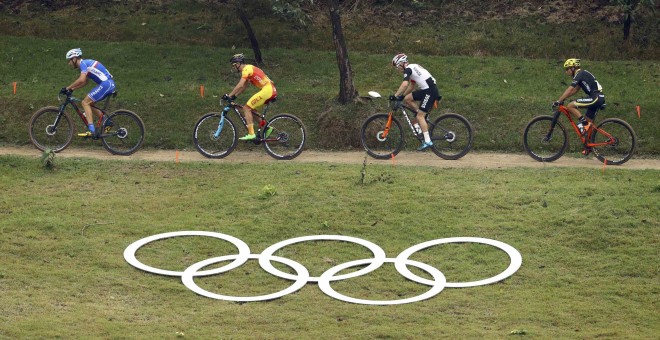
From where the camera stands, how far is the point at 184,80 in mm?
27453

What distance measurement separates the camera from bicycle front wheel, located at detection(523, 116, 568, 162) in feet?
73.9

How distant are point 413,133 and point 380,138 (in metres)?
1.12

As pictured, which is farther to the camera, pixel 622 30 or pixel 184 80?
pixel 622 30

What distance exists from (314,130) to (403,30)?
8.07 metres

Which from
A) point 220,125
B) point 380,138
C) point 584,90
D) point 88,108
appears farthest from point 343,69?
point 88,108

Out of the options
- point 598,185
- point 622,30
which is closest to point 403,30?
point 622,30

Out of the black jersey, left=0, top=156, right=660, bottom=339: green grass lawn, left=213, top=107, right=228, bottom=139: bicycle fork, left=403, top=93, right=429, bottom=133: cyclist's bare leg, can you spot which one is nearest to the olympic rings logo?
left=0, top=156, right=660, bottom=339: green grass lawn

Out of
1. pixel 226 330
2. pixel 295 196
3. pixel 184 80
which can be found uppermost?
pixel 184 80

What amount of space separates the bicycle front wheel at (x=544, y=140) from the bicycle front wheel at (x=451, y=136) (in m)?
1.30

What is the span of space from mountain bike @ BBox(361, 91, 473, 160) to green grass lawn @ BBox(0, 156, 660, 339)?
1083 mm

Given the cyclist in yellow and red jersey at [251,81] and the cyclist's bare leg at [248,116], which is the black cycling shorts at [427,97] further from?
the cyclist's bare leg at [248,116]

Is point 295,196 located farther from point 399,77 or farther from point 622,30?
point 622,30

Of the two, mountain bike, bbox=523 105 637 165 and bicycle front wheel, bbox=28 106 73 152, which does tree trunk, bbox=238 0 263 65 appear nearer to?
bicycle front wheel, bbox=28 106 73 152

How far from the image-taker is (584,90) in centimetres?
2200
